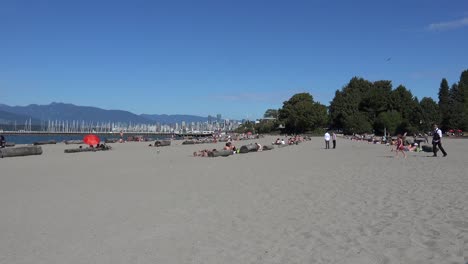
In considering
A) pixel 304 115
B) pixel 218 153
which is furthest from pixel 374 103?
pixel 218 153

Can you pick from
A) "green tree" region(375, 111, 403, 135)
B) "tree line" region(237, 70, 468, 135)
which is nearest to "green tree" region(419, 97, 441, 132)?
"tree line" region(237, 70, 468, 135)

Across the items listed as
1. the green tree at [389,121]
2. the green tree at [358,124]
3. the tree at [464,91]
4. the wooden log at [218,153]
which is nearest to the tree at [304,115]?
the green tree at [358,124]

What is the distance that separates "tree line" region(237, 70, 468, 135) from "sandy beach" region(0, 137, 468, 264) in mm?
62049

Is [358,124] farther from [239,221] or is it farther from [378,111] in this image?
[239,221]

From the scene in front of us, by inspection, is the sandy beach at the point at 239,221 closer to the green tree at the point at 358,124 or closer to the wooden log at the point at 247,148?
the wooden log at the point at 247,148

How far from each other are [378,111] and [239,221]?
323 feet

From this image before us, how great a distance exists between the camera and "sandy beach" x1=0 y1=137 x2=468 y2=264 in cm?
589

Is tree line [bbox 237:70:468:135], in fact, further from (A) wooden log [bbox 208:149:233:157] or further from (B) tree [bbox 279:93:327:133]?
(A) wooden log [bbox 208:149:233:157]

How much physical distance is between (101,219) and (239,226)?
266 cm

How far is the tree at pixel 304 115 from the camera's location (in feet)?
374

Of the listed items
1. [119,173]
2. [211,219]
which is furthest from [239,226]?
[119,173]

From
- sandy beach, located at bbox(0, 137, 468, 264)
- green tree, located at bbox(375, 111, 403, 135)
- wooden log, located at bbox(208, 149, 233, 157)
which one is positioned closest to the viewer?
sandy beach, located at bbox(0, 137, 468, 264)

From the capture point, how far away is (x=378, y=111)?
100625 millimetres

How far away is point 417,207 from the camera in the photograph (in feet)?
28.2
